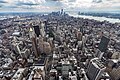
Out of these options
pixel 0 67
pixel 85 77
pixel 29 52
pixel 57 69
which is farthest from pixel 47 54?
pixel 85 77

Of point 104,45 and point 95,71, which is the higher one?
point 104,45

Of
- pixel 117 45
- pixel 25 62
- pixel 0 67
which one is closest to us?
pixel 0 67

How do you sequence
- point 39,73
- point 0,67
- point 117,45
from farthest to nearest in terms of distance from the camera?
point 117,45
point 0,67
point 39,73

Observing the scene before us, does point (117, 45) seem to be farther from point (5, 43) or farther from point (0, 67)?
point (5, 43)

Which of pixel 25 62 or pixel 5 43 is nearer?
pixel 25 62

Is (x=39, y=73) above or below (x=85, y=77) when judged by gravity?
above

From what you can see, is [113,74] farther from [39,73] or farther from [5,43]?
[5,43]

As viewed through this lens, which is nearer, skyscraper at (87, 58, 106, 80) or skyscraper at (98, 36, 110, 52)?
skyscraper at (87, 58, 106, 80)

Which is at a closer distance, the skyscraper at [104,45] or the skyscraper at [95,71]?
the skyscraper at [95,71]

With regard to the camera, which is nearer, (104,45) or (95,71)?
(95,71)
